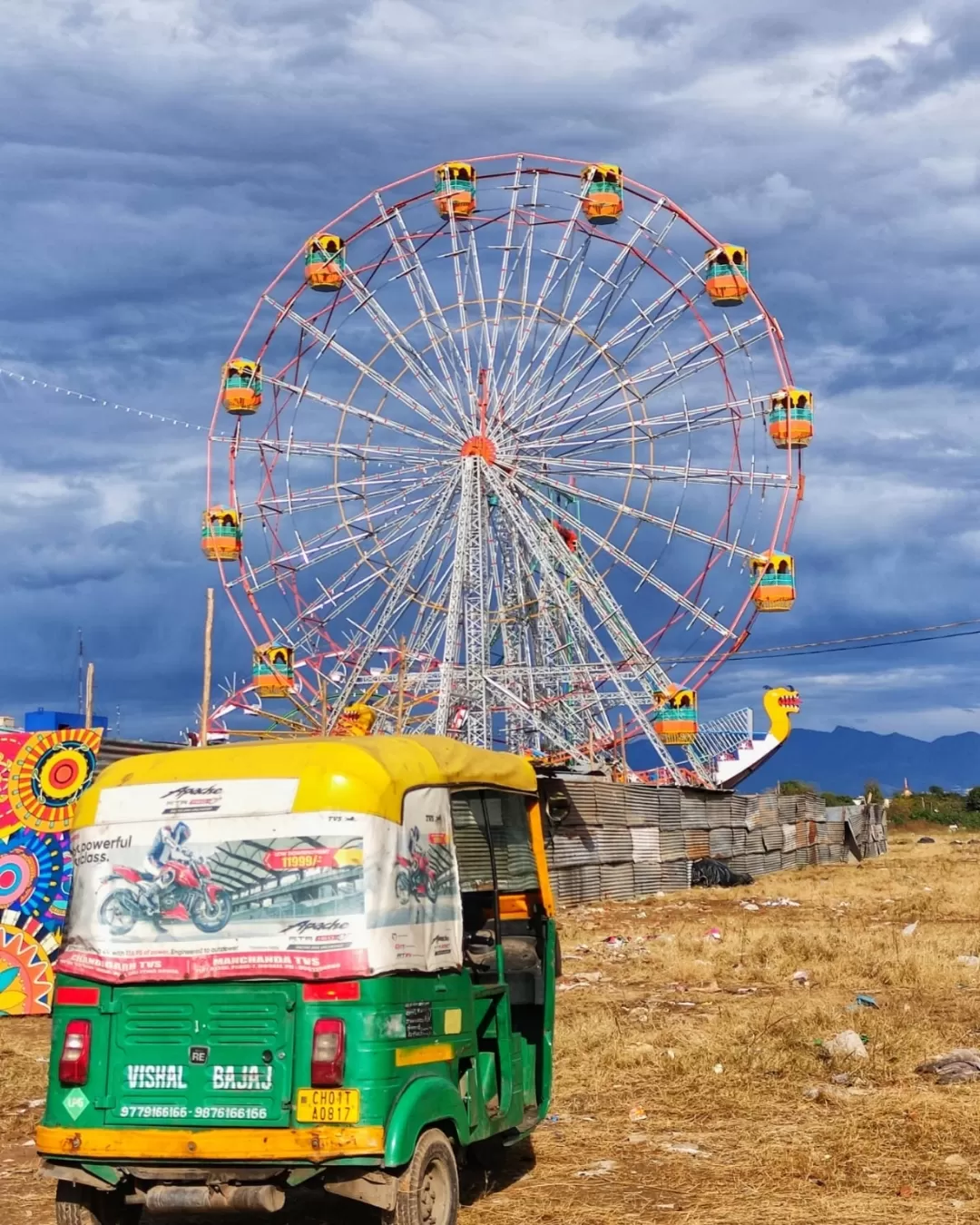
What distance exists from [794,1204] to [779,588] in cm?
2708

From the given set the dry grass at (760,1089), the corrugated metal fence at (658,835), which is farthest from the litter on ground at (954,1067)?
the corrugated metal fence at (658,835)

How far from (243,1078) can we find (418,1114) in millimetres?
769

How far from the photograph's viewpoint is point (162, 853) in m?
7.07

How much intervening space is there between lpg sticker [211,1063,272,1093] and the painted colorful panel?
361 inches

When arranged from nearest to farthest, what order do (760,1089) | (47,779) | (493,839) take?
1. (493,839)
2. (760,1089)
3. (47,779)

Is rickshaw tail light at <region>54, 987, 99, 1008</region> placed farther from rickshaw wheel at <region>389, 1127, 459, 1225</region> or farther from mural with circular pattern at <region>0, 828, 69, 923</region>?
mural with circular pattern at <region>0, 828, 69, 923</region>

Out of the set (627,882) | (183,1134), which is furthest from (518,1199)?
(627,882)

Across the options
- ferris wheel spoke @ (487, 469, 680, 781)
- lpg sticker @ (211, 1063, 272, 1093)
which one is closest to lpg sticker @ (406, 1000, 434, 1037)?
lpg sticker @ (211, 1063, 272, 1093)

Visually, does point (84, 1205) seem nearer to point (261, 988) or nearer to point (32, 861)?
point (261, 988)

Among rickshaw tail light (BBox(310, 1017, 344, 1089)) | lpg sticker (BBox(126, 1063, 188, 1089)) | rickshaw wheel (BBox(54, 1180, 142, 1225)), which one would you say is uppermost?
rickshaw tail light (BBox(310, 1017, 344, 1089))

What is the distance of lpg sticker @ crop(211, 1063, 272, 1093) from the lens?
6.63 meters

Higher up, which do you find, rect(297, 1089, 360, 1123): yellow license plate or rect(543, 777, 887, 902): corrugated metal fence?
rect(543, 777, 887, 902): corrugated metal fence

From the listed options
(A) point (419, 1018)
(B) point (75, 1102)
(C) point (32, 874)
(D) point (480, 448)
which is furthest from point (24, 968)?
(D) point (480, 448)

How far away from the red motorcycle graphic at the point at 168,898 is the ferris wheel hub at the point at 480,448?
2922cm
